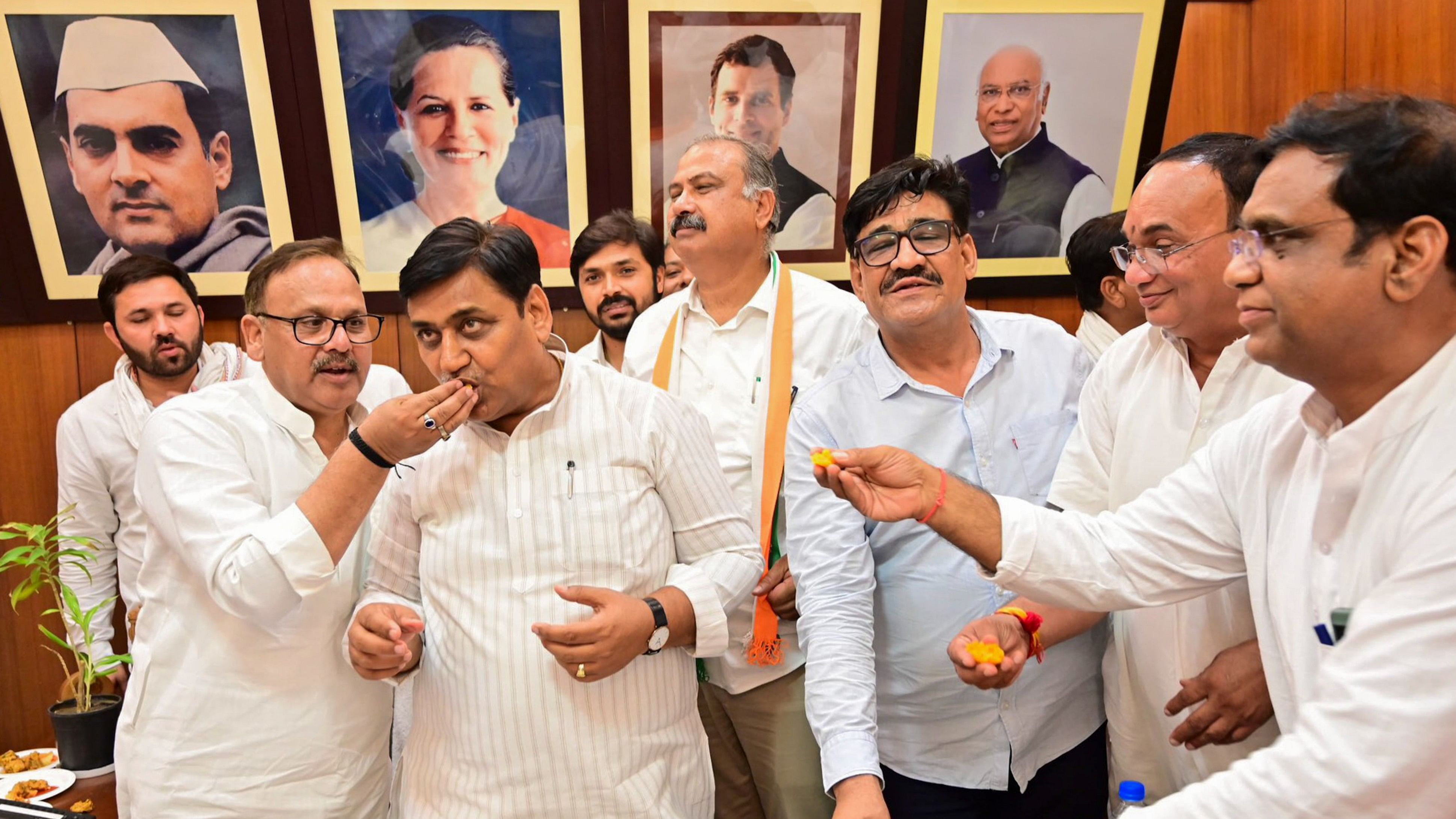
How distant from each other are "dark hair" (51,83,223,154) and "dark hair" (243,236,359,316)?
67.5 inches

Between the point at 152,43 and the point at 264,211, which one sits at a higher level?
the point at 152,43

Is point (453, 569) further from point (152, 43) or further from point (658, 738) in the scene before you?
point (152, 43)

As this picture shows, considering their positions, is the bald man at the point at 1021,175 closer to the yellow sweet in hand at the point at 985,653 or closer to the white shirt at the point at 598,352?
the white shirt at the point at 598,352

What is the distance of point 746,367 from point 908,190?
710 millimetres

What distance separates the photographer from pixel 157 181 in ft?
12.1

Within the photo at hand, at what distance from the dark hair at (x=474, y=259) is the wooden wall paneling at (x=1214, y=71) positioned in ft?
9.96

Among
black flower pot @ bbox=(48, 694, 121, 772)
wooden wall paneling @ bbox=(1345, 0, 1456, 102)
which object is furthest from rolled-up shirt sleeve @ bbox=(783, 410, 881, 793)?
black flower pot @ bbox=(48, 694, 121, 772)

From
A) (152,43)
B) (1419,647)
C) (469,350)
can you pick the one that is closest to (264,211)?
(152,43)

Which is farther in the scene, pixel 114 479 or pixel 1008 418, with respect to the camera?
pixel 114 479

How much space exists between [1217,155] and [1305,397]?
66 cm

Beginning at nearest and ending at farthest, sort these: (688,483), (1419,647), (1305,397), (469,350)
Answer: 1. (1419,647)
2. (1305,397)
3. (469,350)
4. (688,483)

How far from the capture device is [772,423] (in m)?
2.55

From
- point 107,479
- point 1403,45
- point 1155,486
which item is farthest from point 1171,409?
point 107,479

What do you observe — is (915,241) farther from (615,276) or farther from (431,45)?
(431,45)
